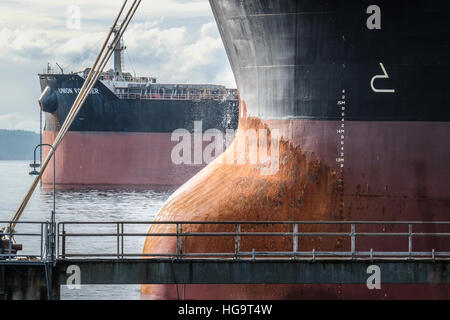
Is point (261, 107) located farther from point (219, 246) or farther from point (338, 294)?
point (338, 294)

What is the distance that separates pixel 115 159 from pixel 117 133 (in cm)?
270

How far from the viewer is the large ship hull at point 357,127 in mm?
14328

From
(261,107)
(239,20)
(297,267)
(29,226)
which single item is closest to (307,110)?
(261,107)

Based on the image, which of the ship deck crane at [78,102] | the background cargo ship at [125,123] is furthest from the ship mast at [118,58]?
the ship deck crane at [78,102]

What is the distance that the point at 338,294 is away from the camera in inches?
563

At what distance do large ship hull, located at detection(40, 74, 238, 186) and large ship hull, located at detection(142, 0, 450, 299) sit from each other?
41743mm

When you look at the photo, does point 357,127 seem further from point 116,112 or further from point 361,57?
point 116,112

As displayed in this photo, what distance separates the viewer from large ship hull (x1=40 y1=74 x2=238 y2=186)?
57.1 meters

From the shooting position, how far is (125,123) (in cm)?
6000

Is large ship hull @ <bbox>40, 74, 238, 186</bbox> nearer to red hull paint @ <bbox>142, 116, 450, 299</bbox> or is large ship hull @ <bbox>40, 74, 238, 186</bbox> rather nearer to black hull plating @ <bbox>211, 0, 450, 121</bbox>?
red hull paint @ <bbox>142, 116, 450, 299</bbox>

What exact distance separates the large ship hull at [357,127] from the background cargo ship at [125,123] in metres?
41.7

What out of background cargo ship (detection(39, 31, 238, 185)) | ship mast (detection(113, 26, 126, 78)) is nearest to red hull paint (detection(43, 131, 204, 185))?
background cargo ship (detection(39, 31, 238, 185))

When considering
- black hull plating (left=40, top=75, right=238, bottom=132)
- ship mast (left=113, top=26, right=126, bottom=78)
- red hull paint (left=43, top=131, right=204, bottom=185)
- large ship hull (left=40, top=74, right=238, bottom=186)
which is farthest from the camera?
ship mast (left=113, top=26, right=126, bottom=78)

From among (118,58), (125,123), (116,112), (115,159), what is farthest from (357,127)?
(118,58)
